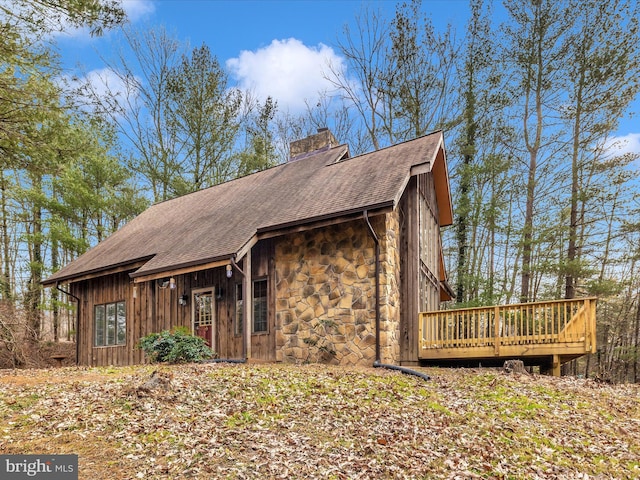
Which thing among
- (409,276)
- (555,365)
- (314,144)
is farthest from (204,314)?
(555,365)

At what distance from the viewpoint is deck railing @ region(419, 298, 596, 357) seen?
9266mm

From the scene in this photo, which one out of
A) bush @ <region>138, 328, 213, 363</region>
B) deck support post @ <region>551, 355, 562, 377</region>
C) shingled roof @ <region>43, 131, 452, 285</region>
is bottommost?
deck support post @ <region>551, 355, 562, 377</region>

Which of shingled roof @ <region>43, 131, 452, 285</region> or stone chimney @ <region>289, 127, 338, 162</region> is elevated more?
stone chimney @ <region>289, 127, 338, 162</region>

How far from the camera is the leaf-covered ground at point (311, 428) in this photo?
4.69 metres

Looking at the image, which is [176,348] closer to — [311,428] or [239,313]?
[239,313]

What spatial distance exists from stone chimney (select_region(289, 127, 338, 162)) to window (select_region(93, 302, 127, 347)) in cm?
735

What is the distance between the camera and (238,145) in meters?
24.0

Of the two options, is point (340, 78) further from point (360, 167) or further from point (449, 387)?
point (449, 387)

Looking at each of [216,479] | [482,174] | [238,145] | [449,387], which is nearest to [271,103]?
[238,145]

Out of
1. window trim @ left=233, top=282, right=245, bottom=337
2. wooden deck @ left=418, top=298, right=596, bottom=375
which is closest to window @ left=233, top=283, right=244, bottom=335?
window trim @ left=233, top=282, right=245, bottom=337

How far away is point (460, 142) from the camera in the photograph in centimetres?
2078

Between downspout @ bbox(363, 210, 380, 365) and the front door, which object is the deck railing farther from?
the front door

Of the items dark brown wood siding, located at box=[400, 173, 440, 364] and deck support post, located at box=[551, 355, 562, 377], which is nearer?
deck support post, located at box=[551, 355, 562, 377]

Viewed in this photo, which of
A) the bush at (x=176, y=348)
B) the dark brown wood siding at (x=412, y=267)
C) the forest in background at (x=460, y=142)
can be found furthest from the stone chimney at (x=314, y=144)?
the bush at (x=176, y=348)
